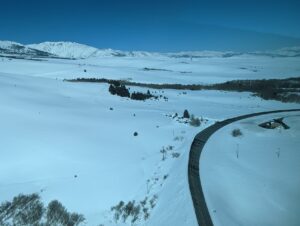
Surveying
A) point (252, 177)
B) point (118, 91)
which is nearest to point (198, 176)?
point (252, 177)

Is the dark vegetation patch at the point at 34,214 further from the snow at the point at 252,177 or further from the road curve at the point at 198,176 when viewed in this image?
the snow at the point at 252,177

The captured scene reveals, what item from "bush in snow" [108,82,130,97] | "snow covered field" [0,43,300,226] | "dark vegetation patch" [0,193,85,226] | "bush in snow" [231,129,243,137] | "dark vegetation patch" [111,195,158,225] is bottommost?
"dark vegetation patch" [0,193,85,226]

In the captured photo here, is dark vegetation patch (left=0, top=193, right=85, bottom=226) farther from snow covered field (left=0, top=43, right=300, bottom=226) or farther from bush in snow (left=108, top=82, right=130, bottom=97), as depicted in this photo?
bush in snow (left=108, top=82, right=130, bottom=97)

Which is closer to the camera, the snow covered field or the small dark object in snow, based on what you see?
the snow covered field

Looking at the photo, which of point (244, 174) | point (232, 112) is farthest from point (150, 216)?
point (232, 112)

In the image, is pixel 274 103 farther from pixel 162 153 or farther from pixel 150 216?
pixel 150 216

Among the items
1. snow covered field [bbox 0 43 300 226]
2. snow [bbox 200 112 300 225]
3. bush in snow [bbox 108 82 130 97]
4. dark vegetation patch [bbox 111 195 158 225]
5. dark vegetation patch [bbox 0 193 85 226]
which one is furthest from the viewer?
bush in snow [bbox 108 82 130 97]

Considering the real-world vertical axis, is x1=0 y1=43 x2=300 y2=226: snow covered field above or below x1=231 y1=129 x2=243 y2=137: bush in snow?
below

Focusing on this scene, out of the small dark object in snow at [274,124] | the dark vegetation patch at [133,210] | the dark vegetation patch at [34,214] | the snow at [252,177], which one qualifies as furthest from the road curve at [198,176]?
the dark vegetation patch at [34,214]

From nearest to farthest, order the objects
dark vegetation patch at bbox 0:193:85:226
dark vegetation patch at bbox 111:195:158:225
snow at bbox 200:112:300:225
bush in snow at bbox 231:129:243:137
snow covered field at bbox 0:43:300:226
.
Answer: snow at bbox 200:112:300:225 → dark vegetation patch at bbox 0:193:85:226 → dark vegetation patch at bbox 111:195:158:225 → snow covered field at bbox 0:43:300:226 → bush in snow at bbox 231:129:243:137

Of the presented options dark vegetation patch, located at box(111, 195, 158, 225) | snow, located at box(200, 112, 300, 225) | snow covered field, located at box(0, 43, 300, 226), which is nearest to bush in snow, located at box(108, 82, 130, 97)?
snow covered field, located at box(0, 43, 300, 226)
